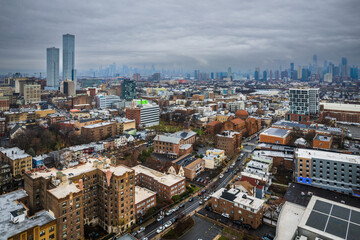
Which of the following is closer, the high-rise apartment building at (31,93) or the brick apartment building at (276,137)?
the brick apartment building at (276,137)

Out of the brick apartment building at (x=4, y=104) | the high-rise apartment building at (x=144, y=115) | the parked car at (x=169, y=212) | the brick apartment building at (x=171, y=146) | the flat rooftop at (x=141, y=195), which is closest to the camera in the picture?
the flat rooftop at (x=141, y=195)

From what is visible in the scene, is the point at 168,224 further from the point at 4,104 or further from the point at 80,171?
the point at 4,104

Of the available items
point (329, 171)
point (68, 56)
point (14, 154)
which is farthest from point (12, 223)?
point (68, 56)

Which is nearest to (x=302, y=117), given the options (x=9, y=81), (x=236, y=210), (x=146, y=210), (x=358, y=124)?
(x=358, y=124)

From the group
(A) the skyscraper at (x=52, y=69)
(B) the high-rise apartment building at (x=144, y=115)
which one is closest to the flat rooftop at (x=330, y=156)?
(B) the high-rise apartment building at (x=144, y=115)

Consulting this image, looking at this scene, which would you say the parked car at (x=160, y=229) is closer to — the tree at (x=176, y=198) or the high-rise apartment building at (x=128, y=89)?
the tree at (x=176, y=198)

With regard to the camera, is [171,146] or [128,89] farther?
[128,89]
